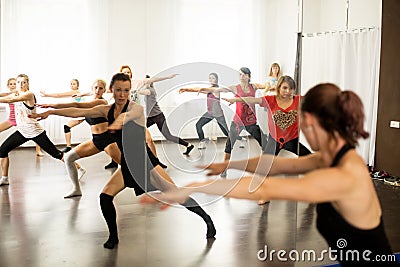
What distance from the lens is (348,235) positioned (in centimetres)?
160

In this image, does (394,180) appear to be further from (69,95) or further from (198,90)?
(69,95)

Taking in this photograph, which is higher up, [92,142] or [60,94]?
[60,94]

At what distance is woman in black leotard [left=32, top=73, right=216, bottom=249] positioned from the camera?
3098 millimetres

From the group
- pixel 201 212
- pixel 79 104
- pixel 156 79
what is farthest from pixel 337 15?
pixel 79 104

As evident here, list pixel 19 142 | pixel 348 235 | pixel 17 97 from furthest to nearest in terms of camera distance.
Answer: pixel 19 142, pixel 17 97, pixel 348 235

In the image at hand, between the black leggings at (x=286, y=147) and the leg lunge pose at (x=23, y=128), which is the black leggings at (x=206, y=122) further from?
the leg lunge pose at (x=23, y=128)

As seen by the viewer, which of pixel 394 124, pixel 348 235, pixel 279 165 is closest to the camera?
pixel 348 235

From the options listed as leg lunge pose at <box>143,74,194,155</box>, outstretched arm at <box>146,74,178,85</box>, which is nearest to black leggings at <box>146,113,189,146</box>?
leg lunge pose at <box>143,74,194,155</box>

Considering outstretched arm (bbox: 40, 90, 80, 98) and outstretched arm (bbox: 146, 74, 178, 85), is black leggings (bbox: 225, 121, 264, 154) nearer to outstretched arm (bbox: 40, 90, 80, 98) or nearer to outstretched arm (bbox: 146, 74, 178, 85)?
outstretched arm (bbox: 146, 74, 178, 85)

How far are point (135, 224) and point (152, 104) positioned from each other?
771 millimetres

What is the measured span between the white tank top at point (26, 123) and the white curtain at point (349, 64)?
5.46 feet

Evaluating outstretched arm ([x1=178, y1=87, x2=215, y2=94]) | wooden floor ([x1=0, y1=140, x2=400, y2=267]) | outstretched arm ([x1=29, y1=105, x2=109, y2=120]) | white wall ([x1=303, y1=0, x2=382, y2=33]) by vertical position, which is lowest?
wooden floor ([x1=0, y1=140, x2=400, y2=267])

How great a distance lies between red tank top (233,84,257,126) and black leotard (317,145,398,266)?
1757mm

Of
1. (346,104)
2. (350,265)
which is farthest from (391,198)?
(346,104)
